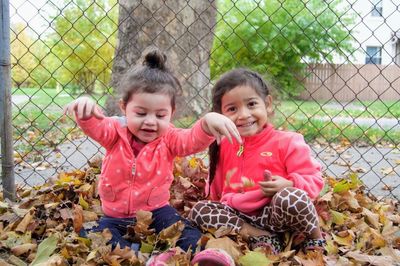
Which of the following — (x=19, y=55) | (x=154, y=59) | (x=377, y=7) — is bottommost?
(x=154, y=59)

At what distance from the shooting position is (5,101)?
2.89 m

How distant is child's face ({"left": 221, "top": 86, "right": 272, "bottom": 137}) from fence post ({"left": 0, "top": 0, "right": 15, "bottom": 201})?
4.36 feet

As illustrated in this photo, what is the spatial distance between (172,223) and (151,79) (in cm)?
73

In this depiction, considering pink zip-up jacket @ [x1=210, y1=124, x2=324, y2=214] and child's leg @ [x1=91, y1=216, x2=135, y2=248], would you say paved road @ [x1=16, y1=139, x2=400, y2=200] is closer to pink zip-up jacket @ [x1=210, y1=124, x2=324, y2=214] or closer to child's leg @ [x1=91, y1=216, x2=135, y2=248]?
child's leg @ [x1=91, y1=216, x2=135, y2=248]

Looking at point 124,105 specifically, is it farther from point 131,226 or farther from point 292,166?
point 292,166

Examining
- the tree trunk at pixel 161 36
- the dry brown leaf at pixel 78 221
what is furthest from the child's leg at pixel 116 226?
the tree trunk at pixel 161 36

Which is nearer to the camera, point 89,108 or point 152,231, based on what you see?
point 89,108

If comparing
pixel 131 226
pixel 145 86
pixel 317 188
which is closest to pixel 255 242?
pixel 317 188

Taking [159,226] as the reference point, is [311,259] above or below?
below

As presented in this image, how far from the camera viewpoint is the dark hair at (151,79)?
2.41m

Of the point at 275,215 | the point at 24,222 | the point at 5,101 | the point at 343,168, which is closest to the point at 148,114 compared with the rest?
the point at 275,215

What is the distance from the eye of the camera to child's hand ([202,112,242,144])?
2097 millimetres

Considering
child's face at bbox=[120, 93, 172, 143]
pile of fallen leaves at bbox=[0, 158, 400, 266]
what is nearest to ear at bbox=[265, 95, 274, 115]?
child's face at bbox=[120, 93, 172, 143]

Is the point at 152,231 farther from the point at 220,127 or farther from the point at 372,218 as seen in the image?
the point at 372,218
